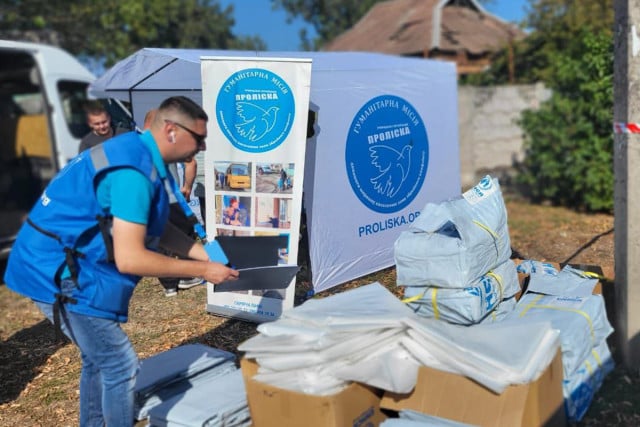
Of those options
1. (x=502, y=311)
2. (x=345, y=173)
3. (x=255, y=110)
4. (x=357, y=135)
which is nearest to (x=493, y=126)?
(x=357, y=135)

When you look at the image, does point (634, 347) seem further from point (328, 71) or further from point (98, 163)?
point (328, 71)

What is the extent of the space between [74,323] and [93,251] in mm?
363

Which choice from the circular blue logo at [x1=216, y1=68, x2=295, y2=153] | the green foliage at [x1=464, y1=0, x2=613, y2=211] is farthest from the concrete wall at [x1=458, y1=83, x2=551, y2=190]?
the circular blue logo at [x1=216, y1=68, x2=295, y2=153]

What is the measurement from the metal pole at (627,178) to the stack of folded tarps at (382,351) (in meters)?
0.99

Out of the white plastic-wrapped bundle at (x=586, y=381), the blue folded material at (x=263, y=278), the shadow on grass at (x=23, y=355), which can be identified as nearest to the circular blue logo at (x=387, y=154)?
the blue folded material at (x=263, y=278)

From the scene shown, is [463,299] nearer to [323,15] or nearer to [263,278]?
[263,278]

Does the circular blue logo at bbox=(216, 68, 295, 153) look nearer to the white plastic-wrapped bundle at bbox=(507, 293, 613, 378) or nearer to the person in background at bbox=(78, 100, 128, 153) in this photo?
the person in background at bbox=(78, 100, 128, 153)

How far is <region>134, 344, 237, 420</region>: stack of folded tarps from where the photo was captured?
4012 millimetres

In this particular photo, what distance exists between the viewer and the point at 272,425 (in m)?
3.46

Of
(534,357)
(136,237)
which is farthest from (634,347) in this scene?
(136,237)

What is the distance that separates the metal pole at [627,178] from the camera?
3852mm

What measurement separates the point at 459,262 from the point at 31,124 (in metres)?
7.94

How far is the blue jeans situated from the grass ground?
1.28 metres

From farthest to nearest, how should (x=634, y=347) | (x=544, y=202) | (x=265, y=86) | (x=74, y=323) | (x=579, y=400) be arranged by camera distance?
(x=544, y=202) → (x=265, y=86) → (x=634, y=347) → (x=579, y=400) → (x=74, y=323)
